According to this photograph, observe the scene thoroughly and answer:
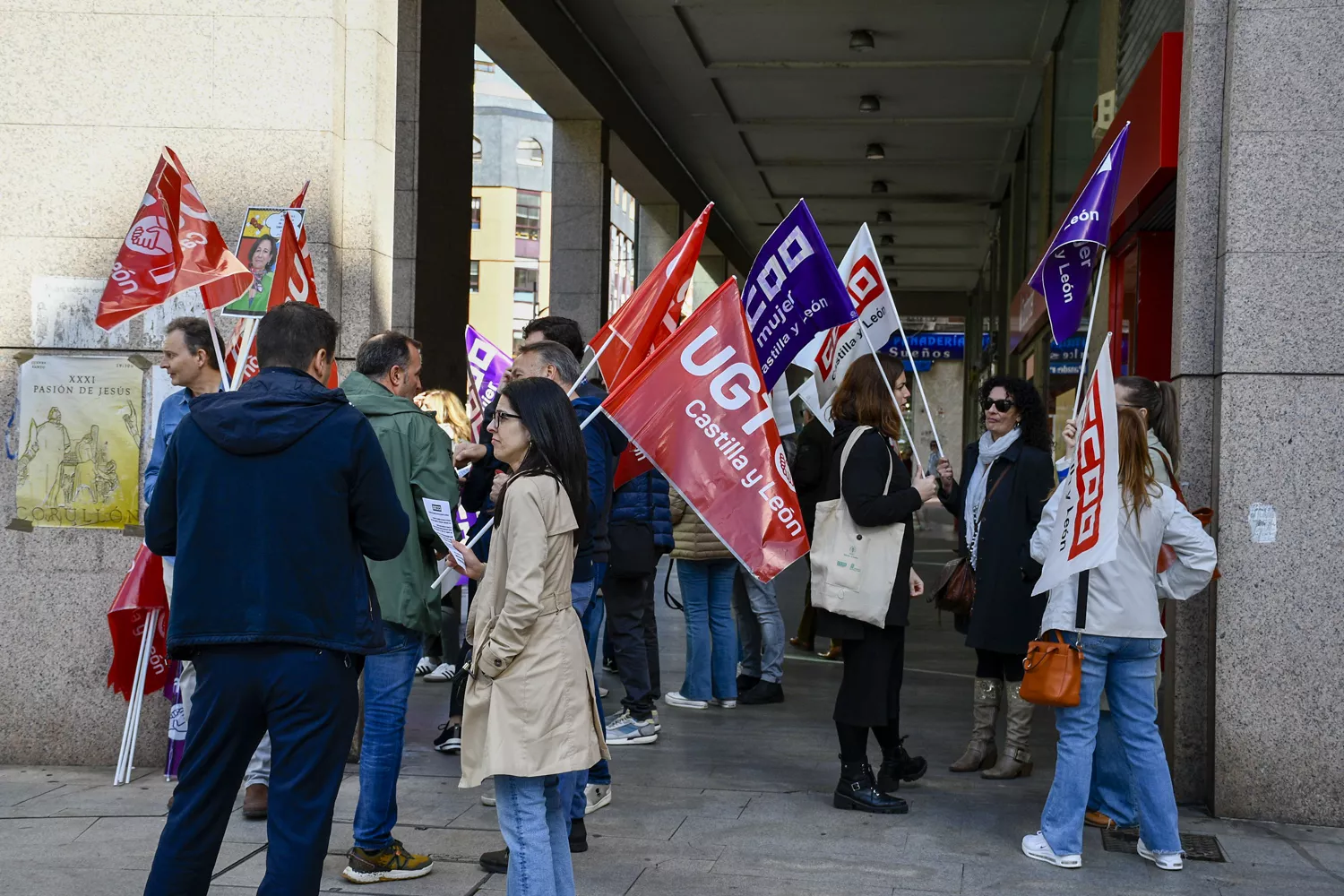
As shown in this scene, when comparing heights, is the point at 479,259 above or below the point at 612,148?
above

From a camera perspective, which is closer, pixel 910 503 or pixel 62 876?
pixel 62 876

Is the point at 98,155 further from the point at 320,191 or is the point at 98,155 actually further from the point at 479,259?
Answer: the point at 479,259

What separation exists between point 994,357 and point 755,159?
4803 millimetres

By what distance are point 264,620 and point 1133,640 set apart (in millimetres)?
3123

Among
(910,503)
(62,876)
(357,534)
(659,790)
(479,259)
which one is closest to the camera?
(357,534)

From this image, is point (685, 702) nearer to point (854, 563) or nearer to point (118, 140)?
point (854, 563)

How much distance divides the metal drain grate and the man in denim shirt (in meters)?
3.34

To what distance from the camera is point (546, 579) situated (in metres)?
4.04

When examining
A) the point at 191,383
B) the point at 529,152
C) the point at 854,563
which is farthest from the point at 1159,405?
the point at 529,152

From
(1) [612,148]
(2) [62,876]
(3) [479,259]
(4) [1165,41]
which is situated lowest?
(2) [62,876]

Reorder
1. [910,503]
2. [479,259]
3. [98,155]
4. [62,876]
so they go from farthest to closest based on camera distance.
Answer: [479,259] → [98,155] → [910,503] → [62,876]

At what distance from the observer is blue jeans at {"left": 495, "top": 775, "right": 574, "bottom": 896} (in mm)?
3965

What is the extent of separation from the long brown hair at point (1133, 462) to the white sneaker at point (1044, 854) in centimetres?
127

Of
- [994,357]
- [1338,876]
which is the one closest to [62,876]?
[1338,876]
